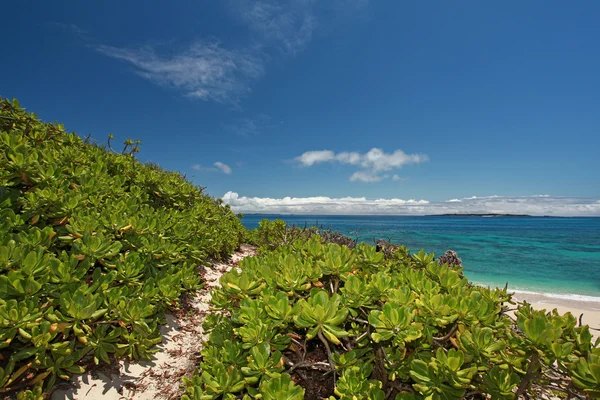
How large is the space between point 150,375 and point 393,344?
2.43 m

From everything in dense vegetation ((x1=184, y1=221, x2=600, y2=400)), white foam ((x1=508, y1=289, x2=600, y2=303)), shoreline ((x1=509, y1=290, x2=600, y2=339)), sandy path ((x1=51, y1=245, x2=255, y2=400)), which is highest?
dense vegetation ((x1=184, y1=221, x2=600, y2=400))

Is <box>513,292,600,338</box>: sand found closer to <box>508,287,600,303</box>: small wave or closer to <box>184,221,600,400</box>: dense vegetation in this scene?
<box>508,287,600,303</box>: small wave

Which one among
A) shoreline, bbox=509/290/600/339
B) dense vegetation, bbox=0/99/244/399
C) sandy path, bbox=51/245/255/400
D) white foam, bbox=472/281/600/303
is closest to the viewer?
dense vegetation, bbox=0/99/244/399

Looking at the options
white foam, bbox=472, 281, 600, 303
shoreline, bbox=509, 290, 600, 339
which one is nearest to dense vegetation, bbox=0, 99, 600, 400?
shoreline, bbox=509, 290, 600, 339

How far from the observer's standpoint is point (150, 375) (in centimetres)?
265

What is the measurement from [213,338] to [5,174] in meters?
3.42

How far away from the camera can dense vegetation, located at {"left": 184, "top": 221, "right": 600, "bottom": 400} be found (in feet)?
4.51

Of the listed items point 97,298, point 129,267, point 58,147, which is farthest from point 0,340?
point 58,147

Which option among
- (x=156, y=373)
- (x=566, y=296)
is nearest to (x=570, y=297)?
(x=566, y=296)

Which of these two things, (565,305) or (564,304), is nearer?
(565,305)

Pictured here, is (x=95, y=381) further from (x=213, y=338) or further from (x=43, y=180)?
(x=43, y=180)

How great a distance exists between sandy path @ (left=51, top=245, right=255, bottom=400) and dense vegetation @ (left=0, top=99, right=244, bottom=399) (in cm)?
13

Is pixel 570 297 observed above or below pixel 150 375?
below

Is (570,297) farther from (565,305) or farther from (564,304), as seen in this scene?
(565,305)
